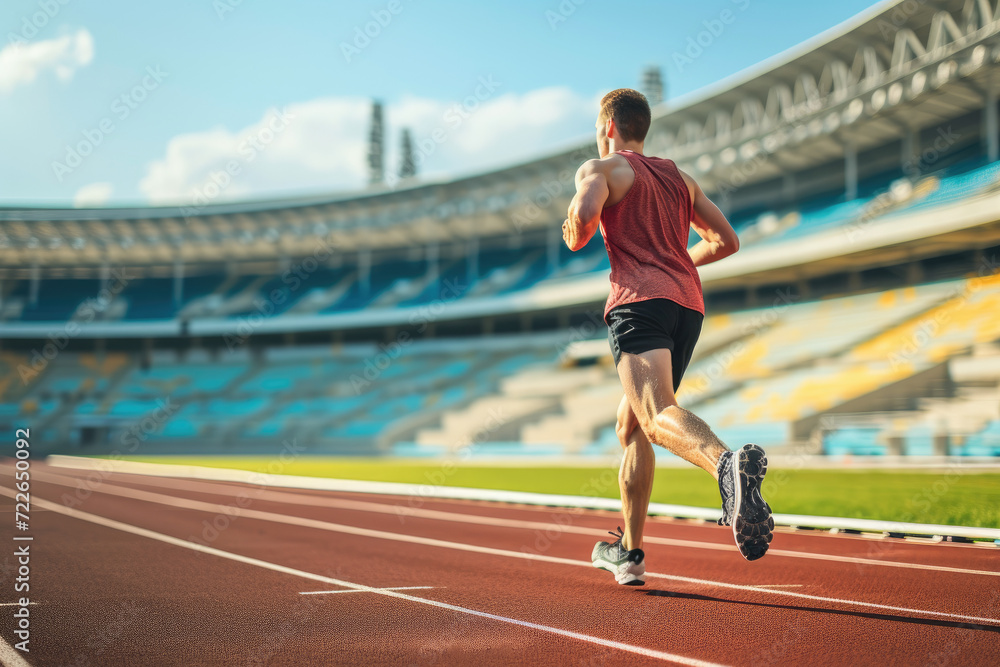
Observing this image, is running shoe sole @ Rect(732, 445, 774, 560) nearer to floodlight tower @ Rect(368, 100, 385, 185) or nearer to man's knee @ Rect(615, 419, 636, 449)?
man's knee @ Rect(615, 419, 636, 449)

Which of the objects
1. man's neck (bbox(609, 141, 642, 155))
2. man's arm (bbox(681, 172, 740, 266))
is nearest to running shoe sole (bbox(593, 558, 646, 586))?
man's arm (bbox(681, 172, 740, 266))

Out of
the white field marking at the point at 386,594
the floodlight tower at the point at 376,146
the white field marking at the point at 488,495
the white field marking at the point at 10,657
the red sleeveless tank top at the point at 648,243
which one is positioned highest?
the floodlight tower at the point at 376,146

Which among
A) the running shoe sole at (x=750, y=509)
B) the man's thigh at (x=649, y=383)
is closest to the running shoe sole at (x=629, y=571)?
the man's thigh at (x=649, y=383)

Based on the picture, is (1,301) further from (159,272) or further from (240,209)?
(240,209)

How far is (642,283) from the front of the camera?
411 cm

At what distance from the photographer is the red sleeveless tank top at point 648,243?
414 centimetres

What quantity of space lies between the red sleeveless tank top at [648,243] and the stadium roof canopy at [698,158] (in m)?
23.3

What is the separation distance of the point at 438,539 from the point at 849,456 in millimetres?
15379

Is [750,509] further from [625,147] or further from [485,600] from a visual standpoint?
[625,147]

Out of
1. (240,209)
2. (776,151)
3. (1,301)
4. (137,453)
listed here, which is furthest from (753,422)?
(1,301)

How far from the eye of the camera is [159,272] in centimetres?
5400

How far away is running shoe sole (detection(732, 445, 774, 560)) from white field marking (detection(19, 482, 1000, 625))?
1.38 meters

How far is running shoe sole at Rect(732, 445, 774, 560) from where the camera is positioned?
319 centimetres

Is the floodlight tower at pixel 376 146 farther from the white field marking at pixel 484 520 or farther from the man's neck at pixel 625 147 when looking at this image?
the man's neck at pixel 625 147
